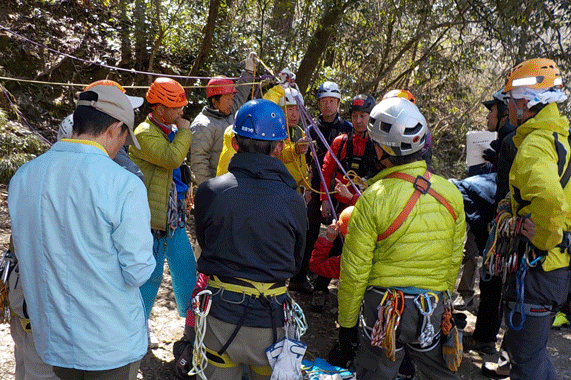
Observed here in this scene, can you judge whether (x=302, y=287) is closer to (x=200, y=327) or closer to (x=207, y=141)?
(x=207, y=141)

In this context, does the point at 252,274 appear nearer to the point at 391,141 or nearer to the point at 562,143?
the point at 391,141

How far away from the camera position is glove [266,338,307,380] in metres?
2.27

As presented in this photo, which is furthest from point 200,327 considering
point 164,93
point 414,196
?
point 164,93

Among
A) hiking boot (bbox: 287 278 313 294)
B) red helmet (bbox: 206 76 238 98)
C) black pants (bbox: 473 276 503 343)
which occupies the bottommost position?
hiking boot (bbox: 287 278 313 294)

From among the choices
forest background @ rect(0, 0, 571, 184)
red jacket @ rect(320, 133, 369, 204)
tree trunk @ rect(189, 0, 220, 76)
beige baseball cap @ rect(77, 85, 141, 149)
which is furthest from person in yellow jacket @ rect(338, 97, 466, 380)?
tree trunk @ rect(189, 0, 220, 76)

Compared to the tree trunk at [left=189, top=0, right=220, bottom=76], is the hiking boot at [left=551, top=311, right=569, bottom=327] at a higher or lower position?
lower

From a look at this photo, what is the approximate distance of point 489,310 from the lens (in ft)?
14.0

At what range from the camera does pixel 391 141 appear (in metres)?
2.63

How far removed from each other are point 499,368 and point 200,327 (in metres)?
2.67

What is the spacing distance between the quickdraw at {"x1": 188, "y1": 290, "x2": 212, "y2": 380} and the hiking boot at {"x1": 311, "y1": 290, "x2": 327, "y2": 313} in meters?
2.41

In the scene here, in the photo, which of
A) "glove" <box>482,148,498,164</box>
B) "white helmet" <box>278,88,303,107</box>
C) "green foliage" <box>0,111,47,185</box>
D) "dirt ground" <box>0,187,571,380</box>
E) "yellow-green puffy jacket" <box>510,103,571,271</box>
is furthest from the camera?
"green foliage" <box>0,111,47,185</box>

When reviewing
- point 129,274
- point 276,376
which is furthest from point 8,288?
point 276,376

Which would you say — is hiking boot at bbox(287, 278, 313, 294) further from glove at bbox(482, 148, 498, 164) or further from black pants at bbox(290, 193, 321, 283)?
glove at bbox(482, 148, 498, 164)

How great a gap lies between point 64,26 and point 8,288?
26.9 ft
